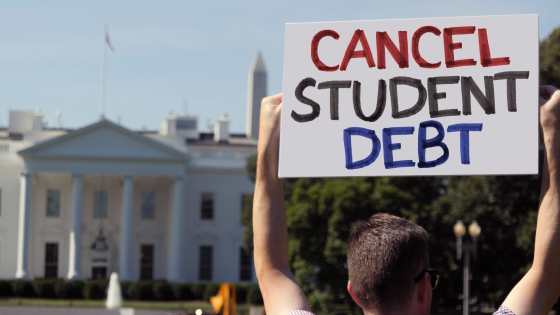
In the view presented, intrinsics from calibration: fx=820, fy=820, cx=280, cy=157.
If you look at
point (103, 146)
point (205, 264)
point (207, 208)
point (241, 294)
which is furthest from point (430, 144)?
point (205, 264)

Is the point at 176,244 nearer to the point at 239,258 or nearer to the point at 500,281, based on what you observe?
the point at 239,258

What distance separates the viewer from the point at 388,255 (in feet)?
6.79

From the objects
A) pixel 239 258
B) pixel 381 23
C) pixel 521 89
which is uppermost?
pixel 381 23

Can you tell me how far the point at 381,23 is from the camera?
2.63 m

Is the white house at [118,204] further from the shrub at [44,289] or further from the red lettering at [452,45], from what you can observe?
the red lettering at [452,45]

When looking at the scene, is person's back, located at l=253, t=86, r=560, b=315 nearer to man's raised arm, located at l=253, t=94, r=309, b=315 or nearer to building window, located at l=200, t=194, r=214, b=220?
man's raised arm, located at l=253, t=94, r=309, b=315

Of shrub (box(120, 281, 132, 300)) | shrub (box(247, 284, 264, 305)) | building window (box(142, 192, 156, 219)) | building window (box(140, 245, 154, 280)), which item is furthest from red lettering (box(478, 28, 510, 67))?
→ building window (box(140, 245, 154, 280))

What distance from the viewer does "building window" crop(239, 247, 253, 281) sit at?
61.1 m

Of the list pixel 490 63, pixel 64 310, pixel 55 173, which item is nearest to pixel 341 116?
pixel 490 63

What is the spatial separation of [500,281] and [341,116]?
29697 millimetres

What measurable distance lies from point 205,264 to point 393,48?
59363mm

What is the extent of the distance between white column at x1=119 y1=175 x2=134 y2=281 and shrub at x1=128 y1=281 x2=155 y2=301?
15.2 feet

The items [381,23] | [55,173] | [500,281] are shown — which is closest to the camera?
[381,23]

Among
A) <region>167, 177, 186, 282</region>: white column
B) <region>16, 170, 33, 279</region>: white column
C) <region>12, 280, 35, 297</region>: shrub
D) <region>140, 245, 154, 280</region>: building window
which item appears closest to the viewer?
<region>12, 280, 35, 297</region>: shrub
